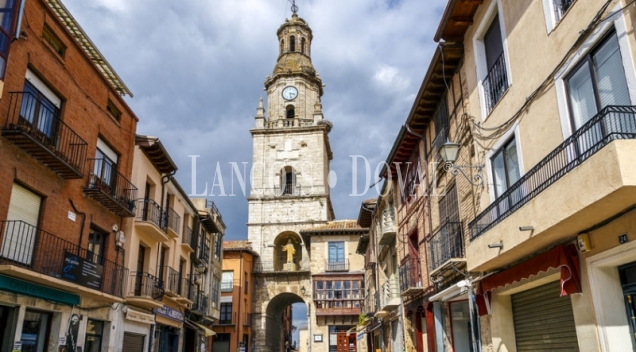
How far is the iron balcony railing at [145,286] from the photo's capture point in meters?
18.1

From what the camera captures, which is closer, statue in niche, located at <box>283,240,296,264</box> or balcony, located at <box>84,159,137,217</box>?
balcony, located at <box>84,159,137,217</box>

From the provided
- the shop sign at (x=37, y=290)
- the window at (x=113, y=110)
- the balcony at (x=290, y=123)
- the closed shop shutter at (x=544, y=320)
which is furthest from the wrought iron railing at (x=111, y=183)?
the balcony at (x=290, y=123)

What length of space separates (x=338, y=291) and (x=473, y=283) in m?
32.4

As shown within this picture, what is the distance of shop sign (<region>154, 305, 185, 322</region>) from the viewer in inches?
810

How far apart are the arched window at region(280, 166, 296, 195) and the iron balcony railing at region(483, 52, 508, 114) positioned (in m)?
42.1

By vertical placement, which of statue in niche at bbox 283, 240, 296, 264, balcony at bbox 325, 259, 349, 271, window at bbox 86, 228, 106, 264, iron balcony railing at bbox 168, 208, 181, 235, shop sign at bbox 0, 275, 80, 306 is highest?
statue in niche at bbox 283, 240, 296, 264

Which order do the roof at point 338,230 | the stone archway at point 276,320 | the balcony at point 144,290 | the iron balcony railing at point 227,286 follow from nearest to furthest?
1. the balcony at point 144,290
2. the iron balcony railing at point 227,286
3. the roof at point 338,230
4. the stone archway at point 276,320

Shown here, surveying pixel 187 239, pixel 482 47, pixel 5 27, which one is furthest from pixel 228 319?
pixel 482 47

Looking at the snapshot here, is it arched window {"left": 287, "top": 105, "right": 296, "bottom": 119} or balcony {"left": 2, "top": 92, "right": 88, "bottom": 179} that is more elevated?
arched window {"left": 287, "top": 105, "right": 296, "bottom": 119}

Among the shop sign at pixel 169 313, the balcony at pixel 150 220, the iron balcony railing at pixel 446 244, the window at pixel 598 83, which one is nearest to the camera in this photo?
the window at pixel 598 83

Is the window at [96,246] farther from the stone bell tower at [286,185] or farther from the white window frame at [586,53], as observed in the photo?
the stone bell tower at [286,185]

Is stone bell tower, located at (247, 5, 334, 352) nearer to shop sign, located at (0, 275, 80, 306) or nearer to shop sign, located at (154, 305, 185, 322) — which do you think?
shop sign, located at (154, 305, 185, 322)

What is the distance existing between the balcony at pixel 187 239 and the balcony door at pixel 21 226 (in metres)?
11.9

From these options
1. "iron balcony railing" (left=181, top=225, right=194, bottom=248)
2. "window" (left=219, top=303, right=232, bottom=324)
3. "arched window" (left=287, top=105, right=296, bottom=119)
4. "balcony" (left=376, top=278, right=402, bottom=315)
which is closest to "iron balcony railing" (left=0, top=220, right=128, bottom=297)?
"iron balcony railing" (left=181, top=225, right=194, bottom=248)
